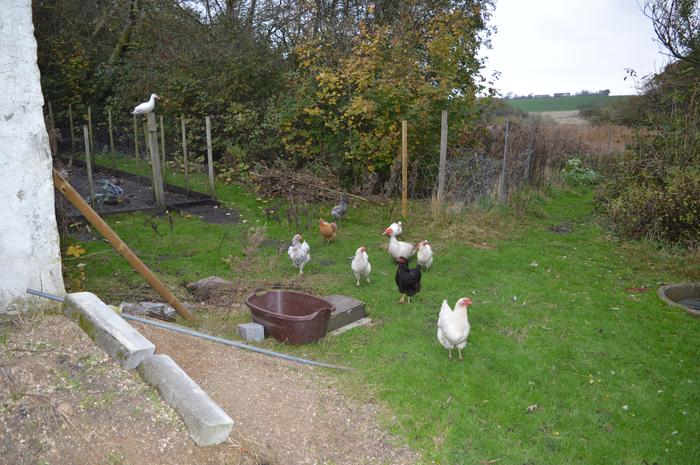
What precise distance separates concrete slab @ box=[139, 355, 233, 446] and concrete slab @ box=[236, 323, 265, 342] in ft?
5.07

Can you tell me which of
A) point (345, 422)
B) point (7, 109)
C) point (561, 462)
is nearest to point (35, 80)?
point (7, 109)

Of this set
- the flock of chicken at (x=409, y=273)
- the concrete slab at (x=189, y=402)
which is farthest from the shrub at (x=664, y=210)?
the concrete slab at (x=189, y=402)

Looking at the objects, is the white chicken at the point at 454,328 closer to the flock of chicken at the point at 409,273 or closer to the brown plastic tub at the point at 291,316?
the flock of chicken at the point at 409,273

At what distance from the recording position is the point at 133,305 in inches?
227

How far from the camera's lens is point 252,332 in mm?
5375

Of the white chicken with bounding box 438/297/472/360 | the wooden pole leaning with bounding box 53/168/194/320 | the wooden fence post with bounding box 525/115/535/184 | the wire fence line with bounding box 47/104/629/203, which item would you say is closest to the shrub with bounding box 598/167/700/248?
the wire fence line with bounding box 47/104/629/203

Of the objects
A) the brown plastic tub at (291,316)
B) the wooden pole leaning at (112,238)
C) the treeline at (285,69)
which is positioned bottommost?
the brown plastic tub at (291,316)

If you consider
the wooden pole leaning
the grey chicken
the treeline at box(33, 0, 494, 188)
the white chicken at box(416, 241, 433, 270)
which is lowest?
the white chicken at box(416, 241, 433, 270)

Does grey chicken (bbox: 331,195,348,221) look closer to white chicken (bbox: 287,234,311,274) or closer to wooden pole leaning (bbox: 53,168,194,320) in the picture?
white chicken (bbox: 287,234,311,274)

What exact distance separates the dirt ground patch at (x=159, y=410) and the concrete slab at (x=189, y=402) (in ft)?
0.19

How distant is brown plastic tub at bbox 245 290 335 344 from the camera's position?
5309 millimetres

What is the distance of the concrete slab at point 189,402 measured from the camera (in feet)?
10.7

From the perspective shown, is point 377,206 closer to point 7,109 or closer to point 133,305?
point 133,305

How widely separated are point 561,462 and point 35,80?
525cm
